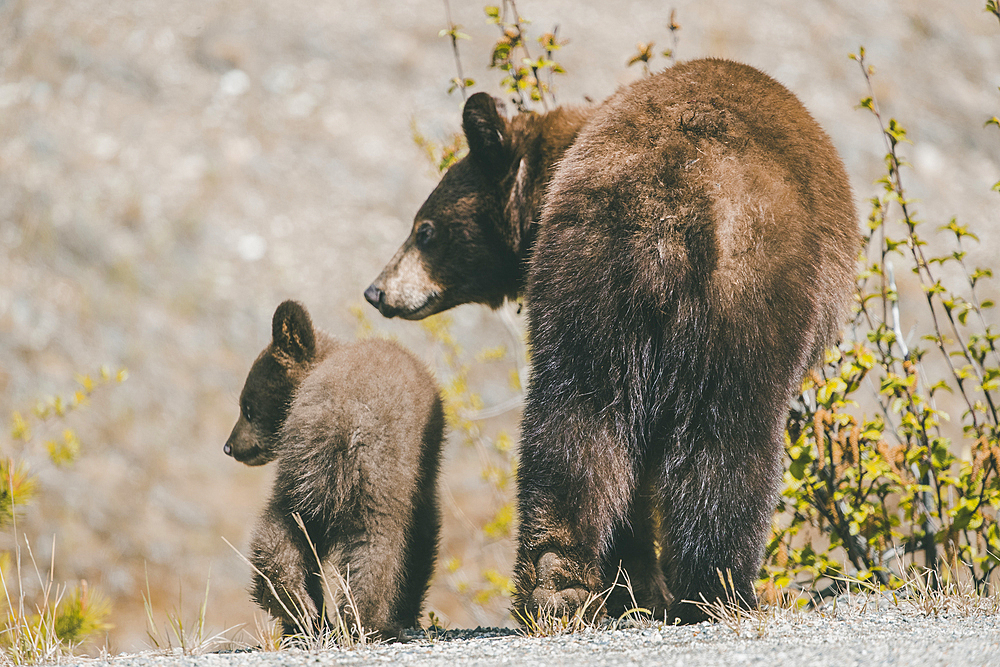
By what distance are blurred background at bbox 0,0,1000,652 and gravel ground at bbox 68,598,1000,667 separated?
22.0 feet

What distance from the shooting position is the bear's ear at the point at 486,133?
402 centimetres

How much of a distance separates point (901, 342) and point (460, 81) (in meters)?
2.87

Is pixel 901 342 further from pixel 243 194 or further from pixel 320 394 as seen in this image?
pixel 243 194

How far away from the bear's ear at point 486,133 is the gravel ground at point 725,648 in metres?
2.09

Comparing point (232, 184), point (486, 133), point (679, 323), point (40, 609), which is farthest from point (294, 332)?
point (232, 184)

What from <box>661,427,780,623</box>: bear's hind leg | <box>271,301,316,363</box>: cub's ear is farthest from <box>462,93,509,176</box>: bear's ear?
<box>661,427,780,623</box>: bear's hind leg

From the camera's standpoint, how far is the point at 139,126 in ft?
43.2

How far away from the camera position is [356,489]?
3.58m

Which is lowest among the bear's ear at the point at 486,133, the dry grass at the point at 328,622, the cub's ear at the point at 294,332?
the dry grass at the point at 328,622

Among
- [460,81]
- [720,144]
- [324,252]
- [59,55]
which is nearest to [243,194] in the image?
[324,252]

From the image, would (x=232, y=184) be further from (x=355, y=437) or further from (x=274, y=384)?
(x=355, y=437)

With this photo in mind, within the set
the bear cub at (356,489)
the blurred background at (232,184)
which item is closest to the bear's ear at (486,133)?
the bear cub at (356,489)

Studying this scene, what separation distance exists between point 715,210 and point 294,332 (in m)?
1.99

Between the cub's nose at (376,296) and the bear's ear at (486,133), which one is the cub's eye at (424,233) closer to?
A: the cub's nose at (376,296)
